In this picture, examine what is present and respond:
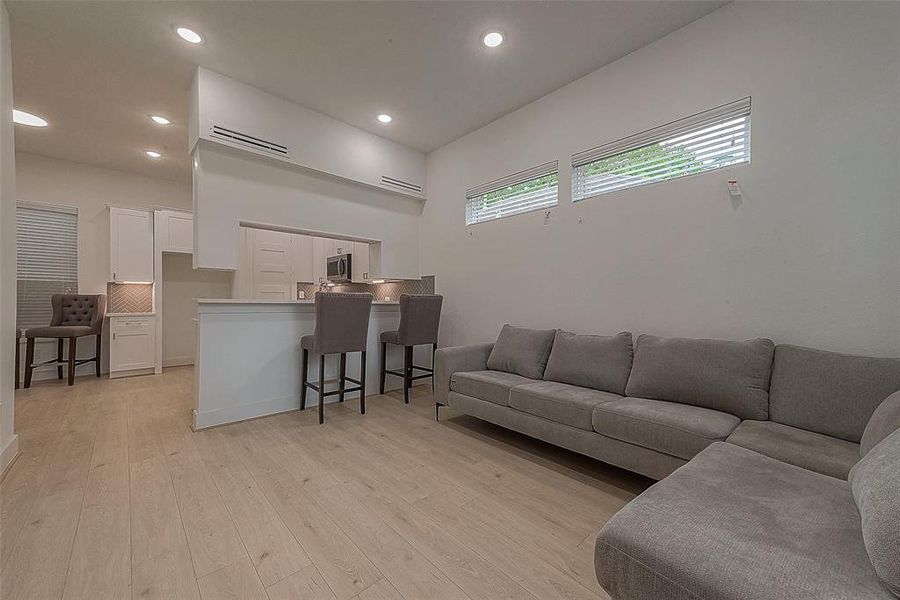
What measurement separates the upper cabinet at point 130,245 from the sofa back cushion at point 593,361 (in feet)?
18.6

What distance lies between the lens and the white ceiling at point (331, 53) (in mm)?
2389

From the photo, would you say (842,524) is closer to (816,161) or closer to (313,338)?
(816,161)

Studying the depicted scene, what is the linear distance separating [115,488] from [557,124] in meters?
4.14

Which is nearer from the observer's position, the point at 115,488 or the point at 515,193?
the point at 115,488

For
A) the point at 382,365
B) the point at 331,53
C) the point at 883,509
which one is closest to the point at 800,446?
the point at 883,509

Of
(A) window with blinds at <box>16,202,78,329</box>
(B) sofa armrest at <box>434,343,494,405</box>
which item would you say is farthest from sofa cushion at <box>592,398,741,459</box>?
(A) window with blinds at <box>16,202,78,329</box>

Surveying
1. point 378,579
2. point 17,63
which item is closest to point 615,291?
point 378,579

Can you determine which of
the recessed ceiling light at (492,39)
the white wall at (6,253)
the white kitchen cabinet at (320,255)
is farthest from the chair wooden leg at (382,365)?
the recessed ceiling light at (492,39)

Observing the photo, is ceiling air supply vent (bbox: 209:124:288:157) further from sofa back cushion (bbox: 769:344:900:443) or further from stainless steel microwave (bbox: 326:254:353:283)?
sofa back cushion (bbox: 769:344:900:443)

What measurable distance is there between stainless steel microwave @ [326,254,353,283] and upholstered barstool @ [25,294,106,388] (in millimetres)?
2877

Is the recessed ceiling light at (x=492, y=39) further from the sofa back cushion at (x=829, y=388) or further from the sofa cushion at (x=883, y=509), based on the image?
the sofa cushion at (x=883, y=509)

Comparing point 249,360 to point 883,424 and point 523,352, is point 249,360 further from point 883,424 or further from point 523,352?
point 883,424

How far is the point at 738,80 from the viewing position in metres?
2.28

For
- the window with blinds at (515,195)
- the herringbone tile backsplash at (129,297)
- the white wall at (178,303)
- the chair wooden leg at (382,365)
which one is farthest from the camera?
the white wall at (178,303)
